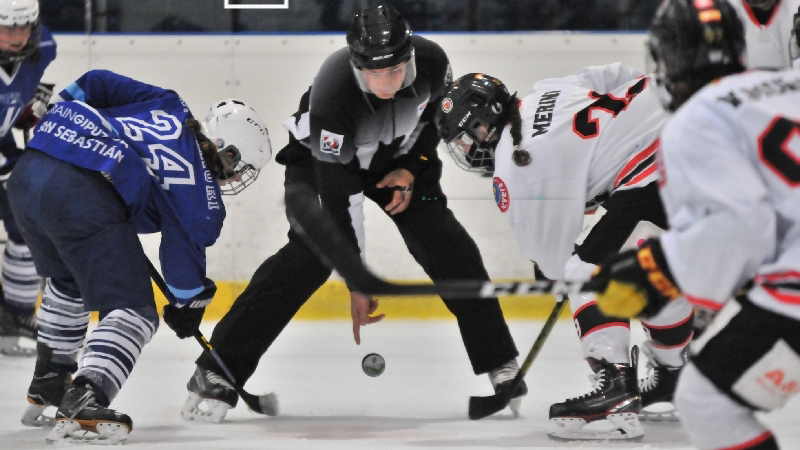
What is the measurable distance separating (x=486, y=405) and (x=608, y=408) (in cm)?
45

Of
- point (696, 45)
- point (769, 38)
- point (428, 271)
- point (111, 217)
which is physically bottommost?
point (428, 271)

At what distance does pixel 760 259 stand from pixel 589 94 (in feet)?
4.69

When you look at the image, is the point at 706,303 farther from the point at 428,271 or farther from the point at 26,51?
the point at 26,51

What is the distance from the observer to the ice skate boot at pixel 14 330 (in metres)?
4.21

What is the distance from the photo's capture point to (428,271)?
3285 millimetres

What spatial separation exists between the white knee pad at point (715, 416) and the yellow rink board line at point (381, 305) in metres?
3.36

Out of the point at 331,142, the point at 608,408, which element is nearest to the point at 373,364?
the point at 331,142

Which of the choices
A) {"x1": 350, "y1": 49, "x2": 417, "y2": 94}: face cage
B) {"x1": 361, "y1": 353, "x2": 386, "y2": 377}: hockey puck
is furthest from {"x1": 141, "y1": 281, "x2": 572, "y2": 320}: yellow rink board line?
{"x1": 350, "y1": 49, "x2": 417, "y2": 94}: face cage

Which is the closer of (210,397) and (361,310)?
(210,397)

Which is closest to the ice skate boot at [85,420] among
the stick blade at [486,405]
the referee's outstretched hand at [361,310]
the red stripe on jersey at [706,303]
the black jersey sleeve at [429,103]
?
the referee's outstretched hand at [361,310]

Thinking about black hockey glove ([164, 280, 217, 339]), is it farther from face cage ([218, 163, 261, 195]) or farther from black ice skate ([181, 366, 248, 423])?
face cage ([218, 163, 261, 195])

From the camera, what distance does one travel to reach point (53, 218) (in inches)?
100

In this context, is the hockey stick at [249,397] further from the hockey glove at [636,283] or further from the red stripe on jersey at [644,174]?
the hockey glove at [636,283]

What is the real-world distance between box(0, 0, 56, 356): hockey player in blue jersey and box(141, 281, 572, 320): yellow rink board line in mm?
700
